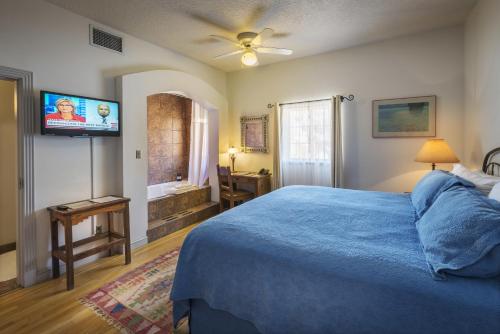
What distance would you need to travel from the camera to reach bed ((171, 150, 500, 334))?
1.00 metres

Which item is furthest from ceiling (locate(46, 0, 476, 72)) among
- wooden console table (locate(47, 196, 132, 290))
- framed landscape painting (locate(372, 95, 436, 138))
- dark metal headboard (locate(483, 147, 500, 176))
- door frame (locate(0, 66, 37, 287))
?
wooden console table (locate(47, 196, 132, 290))

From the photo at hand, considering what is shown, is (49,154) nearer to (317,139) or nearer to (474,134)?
(317,139)

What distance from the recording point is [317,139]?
4.09 metres

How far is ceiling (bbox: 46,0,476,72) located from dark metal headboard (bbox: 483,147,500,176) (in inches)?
60.5

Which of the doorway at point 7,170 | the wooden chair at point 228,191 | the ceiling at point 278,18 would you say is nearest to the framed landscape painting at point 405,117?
the ceiling at point 278,18

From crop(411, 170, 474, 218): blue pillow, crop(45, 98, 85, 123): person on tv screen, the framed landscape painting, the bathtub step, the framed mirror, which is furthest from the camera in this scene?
the framed mirror

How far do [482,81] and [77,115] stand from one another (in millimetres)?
4064

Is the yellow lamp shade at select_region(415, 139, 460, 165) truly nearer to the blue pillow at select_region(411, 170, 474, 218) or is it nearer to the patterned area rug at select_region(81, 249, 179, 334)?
the blue pillow at select_region(411, 170, 474, 218)

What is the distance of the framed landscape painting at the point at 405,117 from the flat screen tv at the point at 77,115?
3371mm

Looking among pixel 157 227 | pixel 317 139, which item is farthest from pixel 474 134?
pixel 157 227

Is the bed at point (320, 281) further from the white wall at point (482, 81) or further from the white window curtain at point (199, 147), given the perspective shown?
the white window curtain at point (199, 147)

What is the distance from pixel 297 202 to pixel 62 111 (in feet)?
7.90

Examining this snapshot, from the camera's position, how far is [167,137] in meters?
5.42

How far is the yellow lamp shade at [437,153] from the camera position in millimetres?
2863
